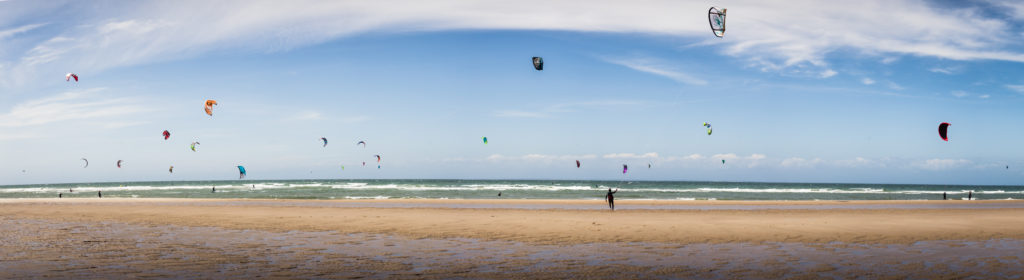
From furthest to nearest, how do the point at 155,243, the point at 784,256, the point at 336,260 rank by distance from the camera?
the point at 155,243, the point at 784,256, the point at 336,260

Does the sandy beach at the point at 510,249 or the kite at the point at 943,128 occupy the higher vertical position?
A: the kite at the point at 943,128

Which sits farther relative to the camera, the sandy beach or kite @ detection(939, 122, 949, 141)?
kite @ detection(939, 122, 949, 141)

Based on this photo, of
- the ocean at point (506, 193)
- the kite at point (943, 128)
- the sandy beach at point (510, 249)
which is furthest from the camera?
the ocean at point (506, 193)

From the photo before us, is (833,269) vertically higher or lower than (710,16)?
lower

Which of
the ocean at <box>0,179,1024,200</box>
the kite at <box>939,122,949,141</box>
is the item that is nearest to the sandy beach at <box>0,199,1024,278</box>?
the kite at <box>939,122,949,141</box>

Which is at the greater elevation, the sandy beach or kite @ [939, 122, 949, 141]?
kite @ [939, 122, 949, 141]

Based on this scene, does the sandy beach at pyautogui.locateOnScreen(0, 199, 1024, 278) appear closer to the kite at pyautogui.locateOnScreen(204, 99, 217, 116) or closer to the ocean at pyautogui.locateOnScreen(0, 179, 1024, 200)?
the kite at pyautogui.locateOnScreen(204, 99, 217, 116)

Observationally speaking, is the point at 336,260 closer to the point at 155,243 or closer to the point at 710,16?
the point at 155,243

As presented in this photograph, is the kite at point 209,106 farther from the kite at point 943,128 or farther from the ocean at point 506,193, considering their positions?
the kite at point 943,128

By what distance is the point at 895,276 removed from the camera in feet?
28.1

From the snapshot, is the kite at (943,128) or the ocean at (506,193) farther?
the ocean at (506,193)

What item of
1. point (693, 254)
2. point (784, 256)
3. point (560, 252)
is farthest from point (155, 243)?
point (784, 256)

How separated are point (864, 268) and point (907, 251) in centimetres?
279

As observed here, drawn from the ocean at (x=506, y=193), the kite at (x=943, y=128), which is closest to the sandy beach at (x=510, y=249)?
the kite at (x=943, y=128)
